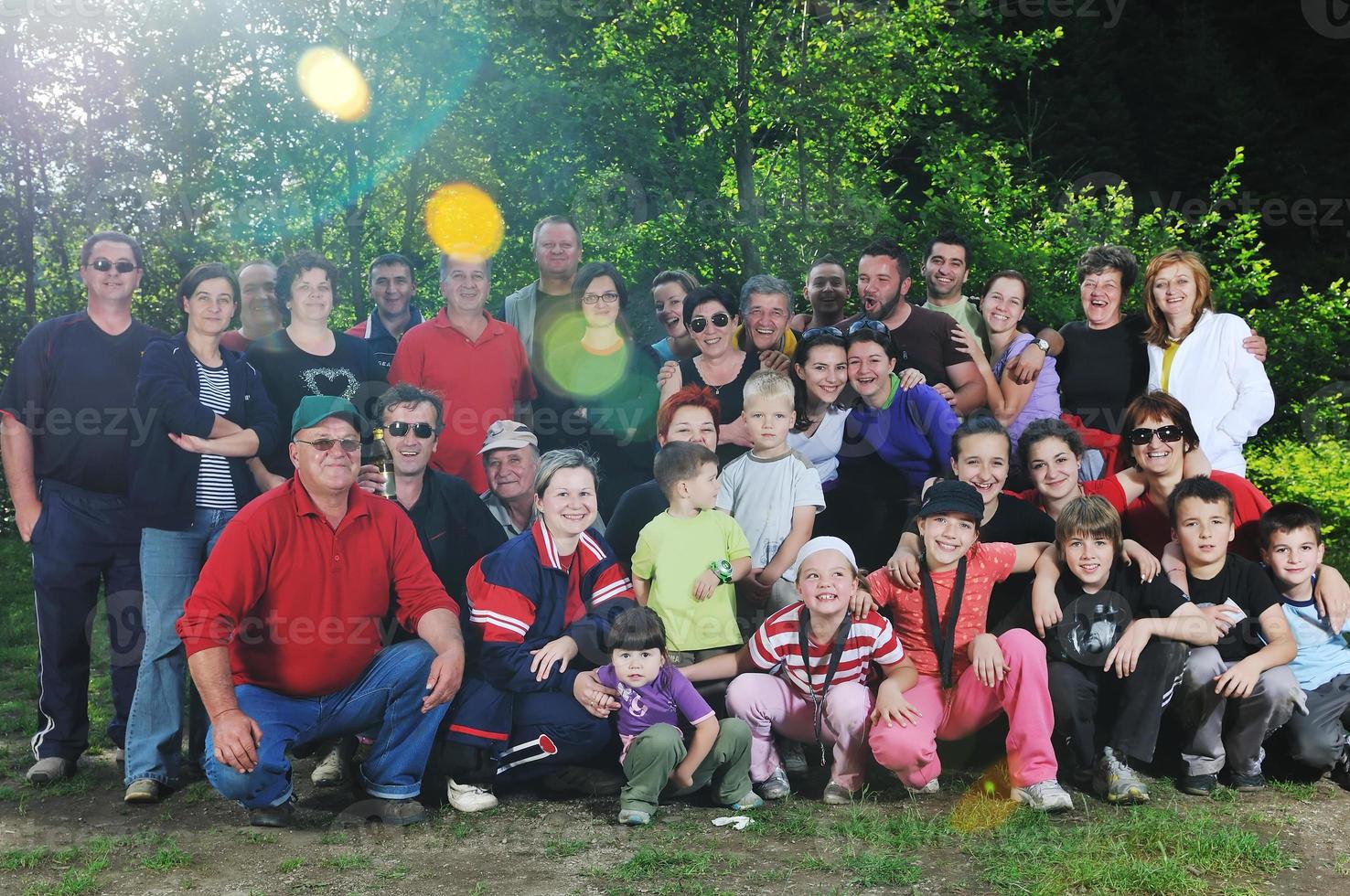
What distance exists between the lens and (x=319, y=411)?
15.9 feet

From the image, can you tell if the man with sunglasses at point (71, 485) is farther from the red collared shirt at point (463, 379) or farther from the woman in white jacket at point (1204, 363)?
the woman in white jacket at point (1204, 363)

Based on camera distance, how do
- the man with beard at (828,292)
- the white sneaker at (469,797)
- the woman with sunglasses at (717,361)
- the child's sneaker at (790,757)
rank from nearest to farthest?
the white sneaker at (469,797)
the child's sneaker at (790,757)
the woman with sunglasses at (717,361)
the man with beard at (828,292)

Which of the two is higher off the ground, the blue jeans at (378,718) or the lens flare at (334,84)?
the lens flare at (334,84)

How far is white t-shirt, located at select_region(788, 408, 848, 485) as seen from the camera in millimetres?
5949

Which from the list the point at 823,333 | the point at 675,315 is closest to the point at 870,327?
the point at 823,333

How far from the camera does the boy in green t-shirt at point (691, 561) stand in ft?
17.2

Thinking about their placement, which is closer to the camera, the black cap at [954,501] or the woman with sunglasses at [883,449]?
the black cap at [954,501]

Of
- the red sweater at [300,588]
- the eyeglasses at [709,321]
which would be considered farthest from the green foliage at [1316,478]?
the red sweater at [300,588]

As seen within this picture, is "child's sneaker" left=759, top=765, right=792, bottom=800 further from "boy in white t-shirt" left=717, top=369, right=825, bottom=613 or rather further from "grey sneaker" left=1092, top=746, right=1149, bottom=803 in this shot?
"grey sneaker" left=1092, top=746, right=1149, bottom=803

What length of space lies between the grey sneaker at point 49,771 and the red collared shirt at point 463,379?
213 cm

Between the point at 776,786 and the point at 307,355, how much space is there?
121 inches

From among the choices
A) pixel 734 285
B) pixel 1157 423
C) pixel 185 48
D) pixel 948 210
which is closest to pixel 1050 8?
pixel 948 210

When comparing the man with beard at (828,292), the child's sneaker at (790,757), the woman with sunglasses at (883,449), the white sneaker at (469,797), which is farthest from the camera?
the man with beard at (828,292)

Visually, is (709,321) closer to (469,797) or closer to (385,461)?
(385,461)
